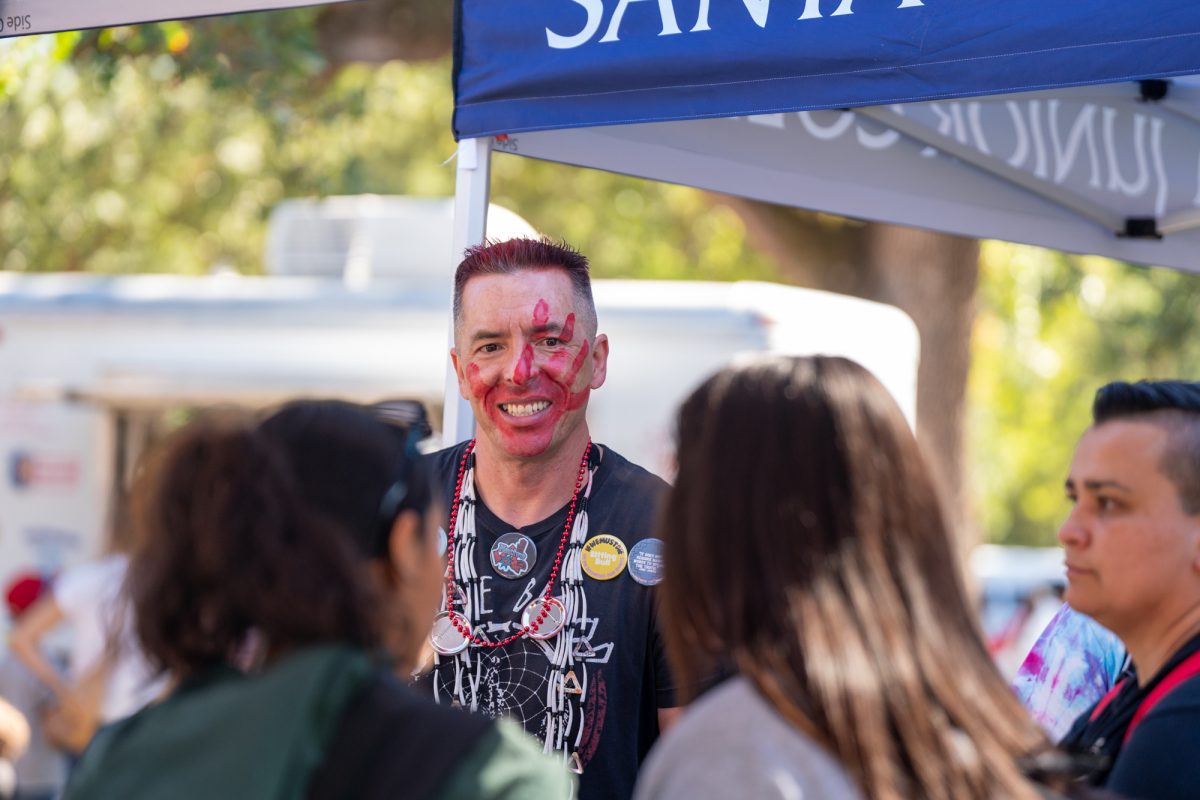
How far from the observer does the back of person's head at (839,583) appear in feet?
5.50

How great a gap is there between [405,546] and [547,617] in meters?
1.20

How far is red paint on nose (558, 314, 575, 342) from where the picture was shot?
10.9ft

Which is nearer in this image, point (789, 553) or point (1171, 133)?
point (789, 553)

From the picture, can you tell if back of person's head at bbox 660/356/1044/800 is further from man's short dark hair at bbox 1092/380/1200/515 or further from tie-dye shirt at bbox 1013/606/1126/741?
tie-dye shirt at bbox 1013/606/1126/741

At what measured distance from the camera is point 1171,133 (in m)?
4.28

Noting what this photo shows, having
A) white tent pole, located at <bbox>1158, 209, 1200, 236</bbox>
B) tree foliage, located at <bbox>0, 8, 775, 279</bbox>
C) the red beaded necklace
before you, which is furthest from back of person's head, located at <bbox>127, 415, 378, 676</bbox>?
tree foliage, located at <bbox>0, 8, 775, 279</bbox>

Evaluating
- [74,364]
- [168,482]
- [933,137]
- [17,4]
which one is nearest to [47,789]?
[74,364]

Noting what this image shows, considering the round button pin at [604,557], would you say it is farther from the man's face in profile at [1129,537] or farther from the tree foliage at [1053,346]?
the tree foliage at [1053,346]

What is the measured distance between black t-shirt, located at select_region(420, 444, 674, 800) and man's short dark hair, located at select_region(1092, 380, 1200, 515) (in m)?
1.03

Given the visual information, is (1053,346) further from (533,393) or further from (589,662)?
(589,662)

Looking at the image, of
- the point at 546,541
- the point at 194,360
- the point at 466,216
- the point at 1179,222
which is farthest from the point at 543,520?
the point at 194,360

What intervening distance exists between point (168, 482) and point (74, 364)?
25.7 ft

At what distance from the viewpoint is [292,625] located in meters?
1.73

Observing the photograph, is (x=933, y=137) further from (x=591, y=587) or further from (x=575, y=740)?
(x=575, y=740)
